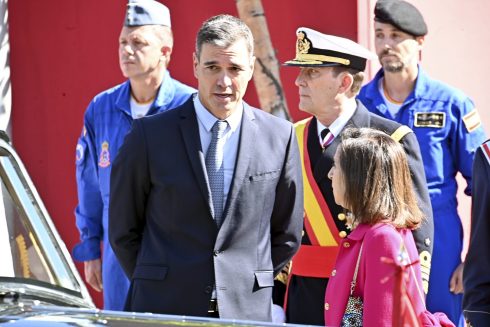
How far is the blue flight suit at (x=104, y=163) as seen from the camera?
6.25 m

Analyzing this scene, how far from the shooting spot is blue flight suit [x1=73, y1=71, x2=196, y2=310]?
6.25m

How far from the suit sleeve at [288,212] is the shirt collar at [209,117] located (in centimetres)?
25

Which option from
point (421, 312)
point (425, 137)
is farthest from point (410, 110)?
point (421, 312)

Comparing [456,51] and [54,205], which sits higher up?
[456,51]

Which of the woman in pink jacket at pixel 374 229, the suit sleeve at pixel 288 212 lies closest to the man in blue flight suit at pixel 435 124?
the suit sleeve at pixel 288 212

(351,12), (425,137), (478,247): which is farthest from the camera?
(351,12)

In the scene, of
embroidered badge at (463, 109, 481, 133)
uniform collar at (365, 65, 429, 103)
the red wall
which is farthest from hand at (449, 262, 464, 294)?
the red wall

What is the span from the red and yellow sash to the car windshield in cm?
135

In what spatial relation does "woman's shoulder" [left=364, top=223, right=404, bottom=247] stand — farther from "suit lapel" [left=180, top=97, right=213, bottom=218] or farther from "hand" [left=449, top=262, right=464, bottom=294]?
"hand" [left=449, top=262, right=464, bottom=294]

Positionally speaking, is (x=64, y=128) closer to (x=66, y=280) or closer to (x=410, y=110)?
(x=410, y=110)

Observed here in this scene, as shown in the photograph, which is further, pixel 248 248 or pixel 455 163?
pixel 455 163

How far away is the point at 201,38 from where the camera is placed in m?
4.77

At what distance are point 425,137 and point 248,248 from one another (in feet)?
5.75

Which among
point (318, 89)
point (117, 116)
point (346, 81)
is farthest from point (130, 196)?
point (117, 116)
